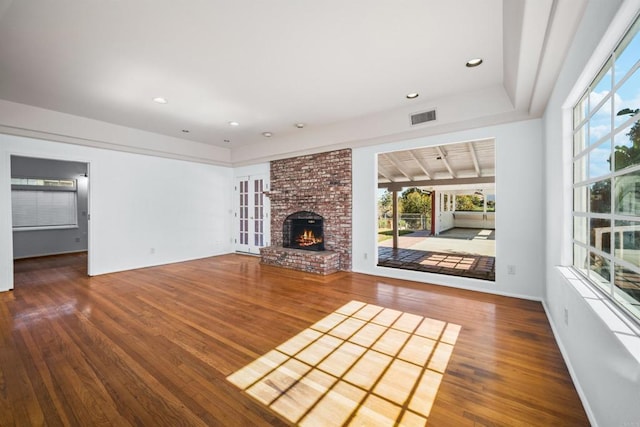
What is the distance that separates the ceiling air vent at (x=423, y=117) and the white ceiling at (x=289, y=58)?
73mm

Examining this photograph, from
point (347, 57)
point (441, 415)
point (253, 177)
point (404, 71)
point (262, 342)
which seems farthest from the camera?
point (253, 177)

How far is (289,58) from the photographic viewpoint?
283 cm

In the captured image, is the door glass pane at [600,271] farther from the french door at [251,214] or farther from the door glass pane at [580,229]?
the french door at [251,214]

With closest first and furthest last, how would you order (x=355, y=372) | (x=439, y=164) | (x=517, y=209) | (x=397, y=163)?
(x=355, y=372) → (x=517, y=209) → (x=397, y=163) → (x=439, y=164)

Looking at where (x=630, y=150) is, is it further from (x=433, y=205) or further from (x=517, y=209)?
(x=433, y=205)

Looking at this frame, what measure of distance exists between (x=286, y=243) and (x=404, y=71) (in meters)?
4.37

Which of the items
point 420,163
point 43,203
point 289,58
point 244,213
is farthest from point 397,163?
point 43,203

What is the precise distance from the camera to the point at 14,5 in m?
2.06

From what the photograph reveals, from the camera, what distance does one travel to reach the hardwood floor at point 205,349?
1.60 metres

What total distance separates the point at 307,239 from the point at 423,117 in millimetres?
3357

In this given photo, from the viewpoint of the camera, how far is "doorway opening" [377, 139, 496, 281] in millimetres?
5719

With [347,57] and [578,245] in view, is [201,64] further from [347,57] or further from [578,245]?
[578,245]

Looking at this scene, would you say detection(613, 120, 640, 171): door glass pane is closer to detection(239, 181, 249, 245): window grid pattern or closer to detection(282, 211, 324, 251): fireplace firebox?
detection(282, 211, 324, 251): fireplace firebox

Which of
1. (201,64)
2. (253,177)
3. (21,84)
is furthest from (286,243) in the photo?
(21,84)
